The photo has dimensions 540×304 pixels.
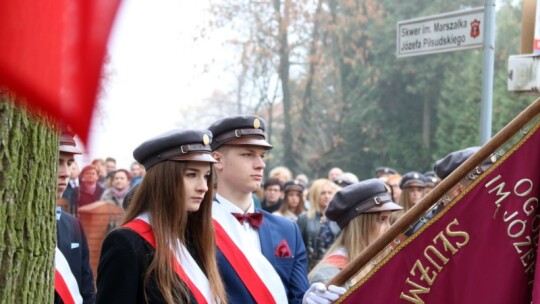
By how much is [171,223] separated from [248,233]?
2.22 feet

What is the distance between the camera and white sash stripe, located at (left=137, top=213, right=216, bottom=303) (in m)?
3.20

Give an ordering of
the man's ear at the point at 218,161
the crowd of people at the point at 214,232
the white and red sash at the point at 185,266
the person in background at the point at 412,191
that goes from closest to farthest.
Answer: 1. the crowd of people at the point at 214,232
2. the white and red sash at the point at 185,266
3. the man's ear at the point at 218,161
4. the person in background at the point at 412,191

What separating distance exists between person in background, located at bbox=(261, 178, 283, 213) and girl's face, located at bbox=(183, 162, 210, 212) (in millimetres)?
7503

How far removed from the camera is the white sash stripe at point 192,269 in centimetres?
320

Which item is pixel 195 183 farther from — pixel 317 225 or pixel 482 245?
pixel 317 225

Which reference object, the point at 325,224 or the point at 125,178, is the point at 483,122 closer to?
the point at 325,224

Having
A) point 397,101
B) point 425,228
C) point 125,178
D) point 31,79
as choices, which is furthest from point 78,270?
point 397,101

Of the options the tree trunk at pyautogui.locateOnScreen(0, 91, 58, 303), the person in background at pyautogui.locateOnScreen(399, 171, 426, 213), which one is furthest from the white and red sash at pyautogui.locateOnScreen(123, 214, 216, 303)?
the person in background at pyautogui.locateOnScreen(399, 171, 426, 213)

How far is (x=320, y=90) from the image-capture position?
29.9 meters

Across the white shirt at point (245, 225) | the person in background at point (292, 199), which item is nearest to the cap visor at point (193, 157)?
the white shirt at point (245, 225)

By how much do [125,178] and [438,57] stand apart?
67.6ft

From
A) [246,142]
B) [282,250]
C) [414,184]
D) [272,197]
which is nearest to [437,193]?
[282,250]

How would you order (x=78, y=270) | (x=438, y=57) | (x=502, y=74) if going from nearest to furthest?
(x=78, y=270)
(x=502, y=74)
(x=438, y=57)

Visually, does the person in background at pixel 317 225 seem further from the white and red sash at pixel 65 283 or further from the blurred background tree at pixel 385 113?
the blurred background tree at pixel 385 113
